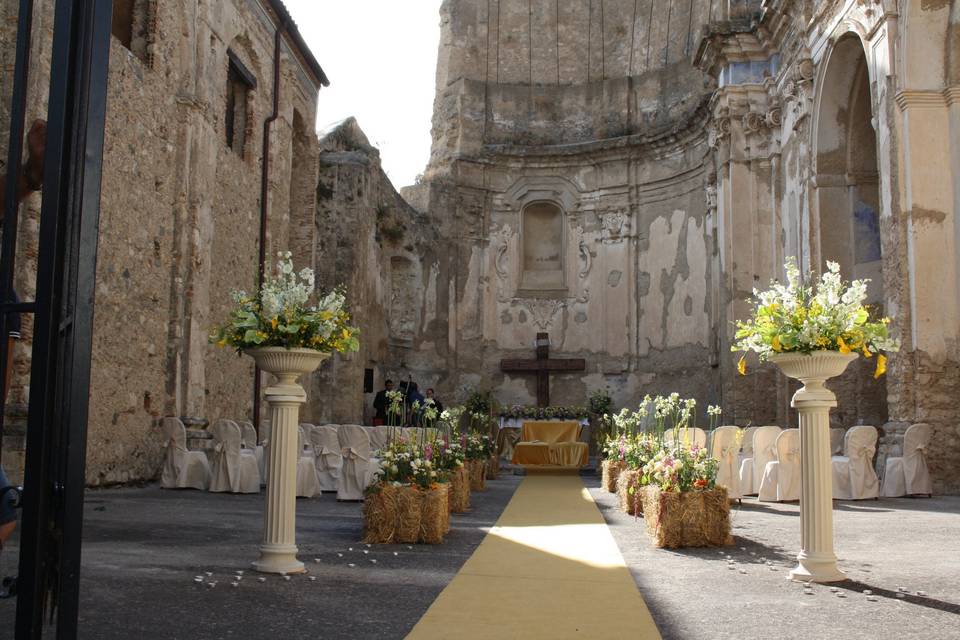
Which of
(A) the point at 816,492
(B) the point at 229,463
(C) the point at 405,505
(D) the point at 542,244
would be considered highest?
(D) the point at 542,244

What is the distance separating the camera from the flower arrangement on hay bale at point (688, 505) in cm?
687

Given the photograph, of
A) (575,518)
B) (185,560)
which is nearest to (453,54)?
(575,518)

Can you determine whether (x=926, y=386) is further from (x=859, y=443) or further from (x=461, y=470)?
(x=461, y=470)

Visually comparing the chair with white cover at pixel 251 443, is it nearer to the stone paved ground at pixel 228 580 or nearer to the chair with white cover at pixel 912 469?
the stone paved ground at pixel 228 580

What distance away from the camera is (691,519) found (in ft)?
22.6

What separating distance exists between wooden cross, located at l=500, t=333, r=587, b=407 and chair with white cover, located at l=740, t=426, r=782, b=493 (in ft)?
37.2

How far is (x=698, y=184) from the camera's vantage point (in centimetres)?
2169

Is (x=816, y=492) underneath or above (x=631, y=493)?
above

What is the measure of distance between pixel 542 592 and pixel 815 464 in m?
1.83

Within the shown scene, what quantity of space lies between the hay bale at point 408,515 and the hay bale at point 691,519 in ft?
5.78

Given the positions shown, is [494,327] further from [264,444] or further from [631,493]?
[631,493]

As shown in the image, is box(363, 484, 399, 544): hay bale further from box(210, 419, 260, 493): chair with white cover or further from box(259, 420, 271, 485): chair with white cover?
box(259, 420, 271, 485): chair with white cover

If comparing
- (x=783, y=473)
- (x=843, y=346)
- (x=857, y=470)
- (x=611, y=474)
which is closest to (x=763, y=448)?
(x=783, y=473)

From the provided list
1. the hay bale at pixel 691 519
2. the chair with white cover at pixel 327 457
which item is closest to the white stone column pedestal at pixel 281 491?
the hay bale at pixel 691 519
